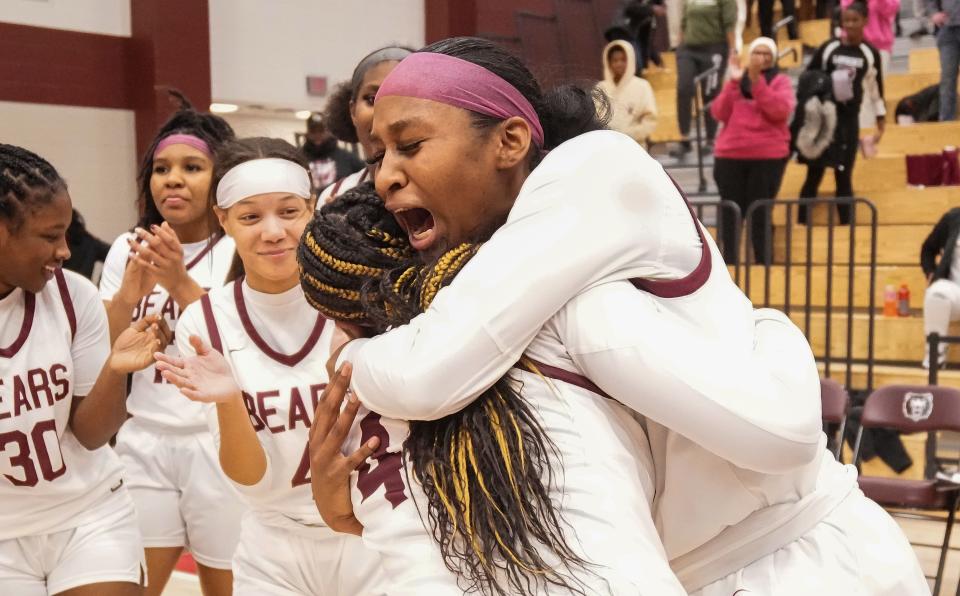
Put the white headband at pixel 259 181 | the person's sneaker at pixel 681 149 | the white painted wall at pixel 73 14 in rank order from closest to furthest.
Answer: the white headband at pixel 259 181 → the white painted wall at pixel 73 14 → the person's sneaker at pixel 681 149

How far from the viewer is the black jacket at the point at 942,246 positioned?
24.1ft

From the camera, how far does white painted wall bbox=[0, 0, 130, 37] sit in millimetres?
8688

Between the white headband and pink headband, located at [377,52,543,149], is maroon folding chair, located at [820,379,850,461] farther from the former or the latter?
pink headband, located at [377,52,543,149]

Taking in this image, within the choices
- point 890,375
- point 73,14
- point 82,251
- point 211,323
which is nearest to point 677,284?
point 211,323

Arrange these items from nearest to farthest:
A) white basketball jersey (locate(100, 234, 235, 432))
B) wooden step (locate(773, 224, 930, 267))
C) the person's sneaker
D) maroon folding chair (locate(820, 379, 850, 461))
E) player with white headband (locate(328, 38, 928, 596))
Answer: player with white headband (locate(328, 38, 928, 596)) → white basketball jersey (locate(100, 234, 235, 432)) → maroon folding chair (locate(820, 379, 850, 461)) → wooden step (locate(773, 224, 930, 267)) → the person's sneaker

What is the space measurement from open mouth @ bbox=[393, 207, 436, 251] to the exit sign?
9521 mm

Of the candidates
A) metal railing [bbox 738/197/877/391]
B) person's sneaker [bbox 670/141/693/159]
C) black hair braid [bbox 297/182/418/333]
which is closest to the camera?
black hair braid [bbox 297/182/418/333]

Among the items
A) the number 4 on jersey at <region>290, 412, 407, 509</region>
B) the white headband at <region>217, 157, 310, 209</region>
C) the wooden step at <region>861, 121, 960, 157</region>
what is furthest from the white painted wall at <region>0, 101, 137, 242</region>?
the number 4 on jersey at <region>290, 412, 407, 509</region>

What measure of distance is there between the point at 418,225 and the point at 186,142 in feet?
9.09

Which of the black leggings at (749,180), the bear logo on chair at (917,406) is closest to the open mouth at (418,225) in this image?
the bear logo on chair at (917,406)

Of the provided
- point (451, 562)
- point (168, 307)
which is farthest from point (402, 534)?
point (168, 307)

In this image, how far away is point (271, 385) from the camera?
291cm

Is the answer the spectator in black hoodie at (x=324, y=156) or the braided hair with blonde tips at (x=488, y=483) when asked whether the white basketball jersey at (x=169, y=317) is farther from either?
the spectator in black hoodie at (x=324, y=156)

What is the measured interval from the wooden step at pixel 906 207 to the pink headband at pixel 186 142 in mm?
5837
